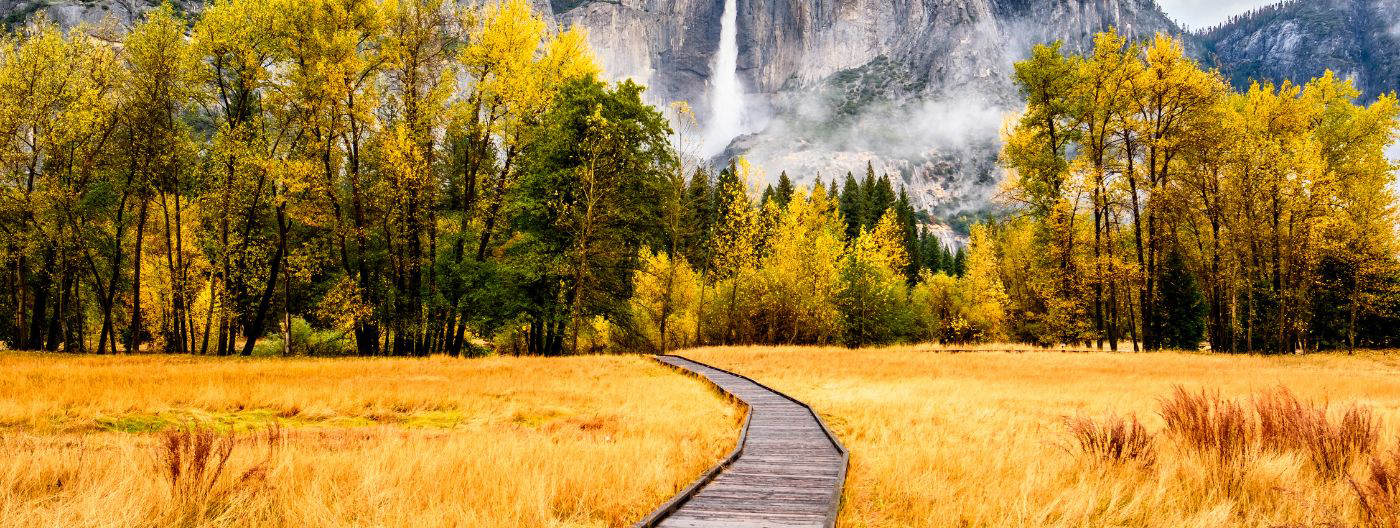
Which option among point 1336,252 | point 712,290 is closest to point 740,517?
point 712,290

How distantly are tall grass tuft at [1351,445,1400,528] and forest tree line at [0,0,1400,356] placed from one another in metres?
24.2

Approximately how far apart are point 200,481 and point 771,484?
5.62 metres

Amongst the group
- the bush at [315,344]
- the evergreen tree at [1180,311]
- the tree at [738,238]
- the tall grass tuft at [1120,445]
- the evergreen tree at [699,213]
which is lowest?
the bush at [315,344]

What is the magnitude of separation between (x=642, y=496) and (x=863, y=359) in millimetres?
21220

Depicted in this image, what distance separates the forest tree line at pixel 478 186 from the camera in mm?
23688

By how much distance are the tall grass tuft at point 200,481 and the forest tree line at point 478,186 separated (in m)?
19.5

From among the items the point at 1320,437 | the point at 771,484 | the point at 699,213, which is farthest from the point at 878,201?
the point at 771,484

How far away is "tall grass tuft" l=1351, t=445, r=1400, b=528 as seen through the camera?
533cm

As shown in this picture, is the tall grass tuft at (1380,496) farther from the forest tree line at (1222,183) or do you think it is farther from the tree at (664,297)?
the tree at (664,297)

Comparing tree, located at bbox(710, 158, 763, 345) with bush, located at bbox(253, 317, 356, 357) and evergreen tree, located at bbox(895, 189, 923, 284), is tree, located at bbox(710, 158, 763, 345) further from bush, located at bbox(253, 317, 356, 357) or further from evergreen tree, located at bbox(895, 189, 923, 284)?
evergreen tree, located at bbox(895, 189, 923, 284)

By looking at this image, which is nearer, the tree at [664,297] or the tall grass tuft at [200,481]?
the tall grass tuft at [200,481]

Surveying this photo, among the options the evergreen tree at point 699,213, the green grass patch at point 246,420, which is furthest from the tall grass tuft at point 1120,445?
the evergreen tree at point 699,213

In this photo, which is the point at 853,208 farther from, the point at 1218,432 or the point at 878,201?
the point at 1218,432

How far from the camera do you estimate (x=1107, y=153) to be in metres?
32.7
